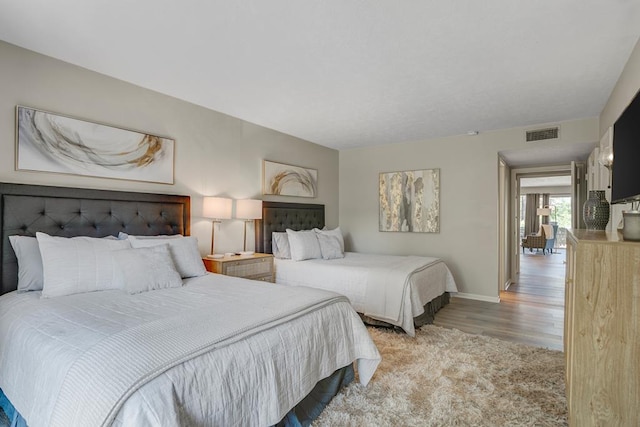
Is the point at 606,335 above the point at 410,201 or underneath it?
underneath

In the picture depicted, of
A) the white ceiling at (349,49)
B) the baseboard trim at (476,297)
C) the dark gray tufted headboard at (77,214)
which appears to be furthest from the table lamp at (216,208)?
the baseboard trim at (476,297)

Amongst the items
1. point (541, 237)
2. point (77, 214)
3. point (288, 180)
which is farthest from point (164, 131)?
point (541, 237)

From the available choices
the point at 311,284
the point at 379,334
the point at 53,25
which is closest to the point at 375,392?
the point at 379,334

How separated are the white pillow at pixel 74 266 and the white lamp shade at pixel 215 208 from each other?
1.25 metres

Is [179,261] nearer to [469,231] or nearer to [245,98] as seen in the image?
[245,98]

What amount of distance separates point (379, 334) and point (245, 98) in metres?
2.78

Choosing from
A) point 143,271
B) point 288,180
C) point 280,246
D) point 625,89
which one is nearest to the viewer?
point 143,271

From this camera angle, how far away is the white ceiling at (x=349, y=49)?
6.34ft

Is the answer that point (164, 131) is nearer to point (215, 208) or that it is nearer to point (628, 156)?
point (215, 208)

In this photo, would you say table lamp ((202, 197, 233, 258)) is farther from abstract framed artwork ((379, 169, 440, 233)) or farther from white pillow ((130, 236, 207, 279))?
abstract framed artwork ((379, 169, 440, 233))

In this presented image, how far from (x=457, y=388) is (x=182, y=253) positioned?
7.67 ft

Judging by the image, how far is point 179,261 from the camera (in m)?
2.70

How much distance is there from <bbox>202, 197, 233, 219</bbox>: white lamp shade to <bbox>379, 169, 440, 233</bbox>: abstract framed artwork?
2.89 meters

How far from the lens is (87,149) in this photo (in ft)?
8.95
